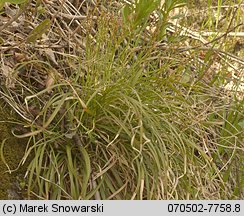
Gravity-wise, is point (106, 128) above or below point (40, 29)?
below

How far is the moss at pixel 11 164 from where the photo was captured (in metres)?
1.61

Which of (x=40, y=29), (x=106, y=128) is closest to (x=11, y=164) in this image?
(x=106, y=128)

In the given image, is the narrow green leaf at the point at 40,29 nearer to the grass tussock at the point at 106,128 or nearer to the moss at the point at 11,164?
the grass tussock at the point at 106,128

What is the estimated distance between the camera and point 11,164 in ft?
5.45

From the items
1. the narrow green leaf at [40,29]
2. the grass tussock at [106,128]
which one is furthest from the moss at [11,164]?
the narrow green leaf at [40,29]

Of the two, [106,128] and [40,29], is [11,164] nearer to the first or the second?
[106,128]

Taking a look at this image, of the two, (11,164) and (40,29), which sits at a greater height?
(40,29)

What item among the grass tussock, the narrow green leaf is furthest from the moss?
the narrow green leaf

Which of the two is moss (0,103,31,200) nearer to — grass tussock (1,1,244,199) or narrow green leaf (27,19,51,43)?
grass tussock (1,1,244,199)

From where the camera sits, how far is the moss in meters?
1.61

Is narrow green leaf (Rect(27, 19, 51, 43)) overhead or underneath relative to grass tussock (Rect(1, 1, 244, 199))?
overhead

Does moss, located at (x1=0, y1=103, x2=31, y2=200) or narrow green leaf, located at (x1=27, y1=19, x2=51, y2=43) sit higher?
narrow green leaf, located at (x1=27, y1=19, x2=51, y2=43)

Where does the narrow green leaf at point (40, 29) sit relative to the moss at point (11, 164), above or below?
above

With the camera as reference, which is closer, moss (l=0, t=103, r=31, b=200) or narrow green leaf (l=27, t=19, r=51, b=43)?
moss (l=0, t=103, r=31, b=200)
